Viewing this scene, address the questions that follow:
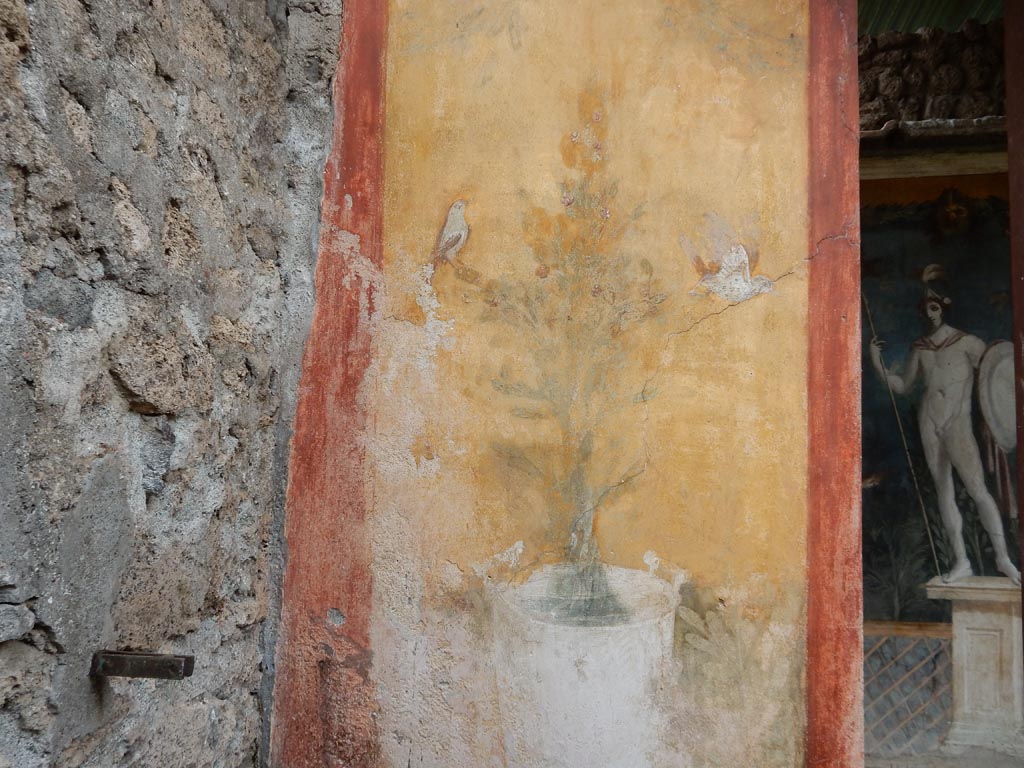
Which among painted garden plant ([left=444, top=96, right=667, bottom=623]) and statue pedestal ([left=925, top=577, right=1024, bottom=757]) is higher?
painted garden plant ([left=444, top=96, right=667, bottom=623])

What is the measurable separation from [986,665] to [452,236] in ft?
10.2

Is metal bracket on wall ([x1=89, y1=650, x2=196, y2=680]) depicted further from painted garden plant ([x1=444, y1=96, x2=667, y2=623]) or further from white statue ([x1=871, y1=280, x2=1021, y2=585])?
white statue ([x1=871, y1=280, x2=1021, y2=585])

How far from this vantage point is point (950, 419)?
3.41 m

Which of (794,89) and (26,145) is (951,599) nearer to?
(794,89)

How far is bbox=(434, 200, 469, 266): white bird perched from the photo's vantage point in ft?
5.71

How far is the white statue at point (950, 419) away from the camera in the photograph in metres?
3.31

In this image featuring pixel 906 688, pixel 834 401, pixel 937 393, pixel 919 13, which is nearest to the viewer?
pixel 834 401

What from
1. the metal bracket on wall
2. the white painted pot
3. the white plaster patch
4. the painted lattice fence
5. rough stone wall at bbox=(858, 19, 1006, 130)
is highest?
rough stone wall at bbox=(858, 19, 1006, 130)

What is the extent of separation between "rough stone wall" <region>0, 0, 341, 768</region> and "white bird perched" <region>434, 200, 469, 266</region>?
12.4 inches

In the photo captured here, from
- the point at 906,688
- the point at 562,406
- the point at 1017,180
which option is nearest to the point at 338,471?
the point at 562,406

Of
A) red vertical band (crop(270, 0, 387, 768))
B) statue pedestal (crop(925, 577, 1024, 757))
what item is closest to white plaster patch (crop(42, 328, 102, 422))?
red vertical band (crop(270, 0, 387, 768))

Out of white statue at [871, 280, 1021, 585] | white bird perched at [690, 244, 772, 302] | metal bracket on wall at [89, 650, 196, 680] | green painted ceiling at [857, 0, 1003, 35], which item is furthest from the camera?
white statue at [871, 280, 1021, 585]

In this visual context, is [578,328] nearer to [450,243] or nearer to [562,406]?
[562,406]

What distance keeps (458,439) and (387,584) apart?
358 mm
